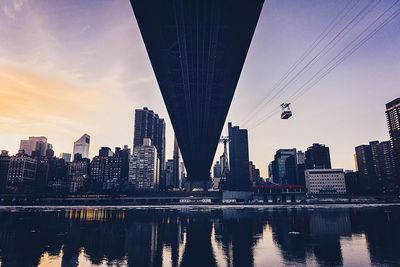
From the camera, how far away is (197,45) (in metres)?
27.5

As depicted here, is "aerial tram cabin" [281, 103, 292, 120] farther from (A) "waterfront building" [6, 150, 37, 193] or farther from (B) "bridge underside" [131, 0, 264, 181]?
(A) "waterfront building" [6, 150, 37, 193]

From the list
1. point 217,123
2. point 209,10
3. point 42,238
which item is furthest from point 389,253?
point 217,123

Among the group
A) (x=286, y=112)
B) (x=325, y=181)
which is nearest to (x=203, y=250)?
(x=286, y=112)

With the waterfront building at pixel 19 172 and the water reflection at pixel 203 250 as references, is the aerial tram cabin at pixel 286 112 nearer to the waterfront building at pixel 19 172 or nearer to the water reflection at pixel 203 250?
the water reflection at pixel 203 250

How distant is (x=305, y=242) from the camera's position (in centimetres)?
2095

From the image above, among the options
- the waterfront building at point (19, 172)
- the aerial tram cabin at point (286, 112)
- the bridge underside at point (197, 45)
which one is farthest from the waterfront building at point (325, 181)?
the waterfront building at point (19, 172)

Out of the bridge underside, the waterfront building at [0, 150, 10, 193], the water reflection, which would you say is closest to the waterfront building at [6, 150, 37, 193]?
the waterfront building at [0, 150, 10, 193]

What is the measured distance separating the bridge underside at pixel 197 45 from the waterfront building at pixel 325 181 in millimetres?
135661

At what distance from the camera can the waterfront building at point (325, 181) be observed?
164 metres

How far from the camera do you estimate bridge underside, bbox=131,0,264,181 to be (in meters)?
21.4

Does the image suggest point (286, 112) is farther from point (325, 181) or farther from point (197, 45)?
point (325, 181)

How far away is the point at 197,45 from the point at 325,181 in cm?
16121

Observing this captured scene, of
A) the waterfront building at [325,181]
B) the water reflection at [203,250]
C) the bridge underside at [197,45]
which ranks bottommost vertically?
the water reflection at [203,250]

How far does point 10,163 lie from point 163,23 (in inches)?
8131
